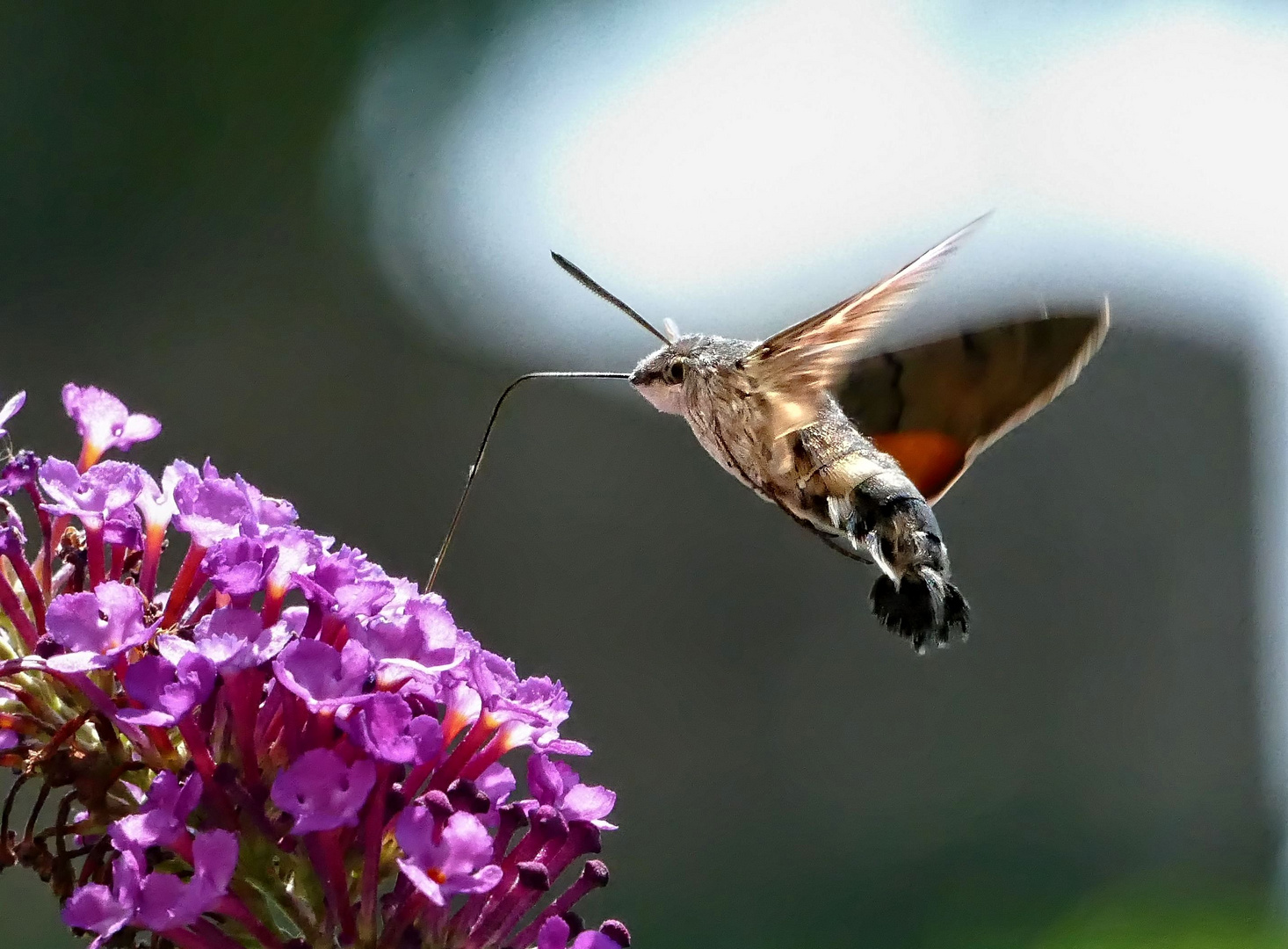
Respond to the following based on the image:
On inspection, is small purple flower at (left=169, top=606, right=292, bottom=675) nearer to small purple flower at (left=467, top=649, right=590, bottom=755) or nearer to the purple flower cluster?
the purple flower cluster

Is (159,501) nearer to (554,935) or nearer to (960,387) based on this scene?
(554,935)

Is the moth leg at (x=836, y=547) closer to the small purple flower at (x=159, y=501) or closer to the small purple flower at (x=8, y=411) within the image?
the small purple flower at (x=159, y=501)

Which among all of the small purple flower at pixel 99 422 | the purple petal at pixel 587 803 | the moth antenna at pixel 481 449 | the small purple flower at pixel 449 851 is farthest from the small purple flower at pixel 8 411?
the purple petal at pixel 587 803

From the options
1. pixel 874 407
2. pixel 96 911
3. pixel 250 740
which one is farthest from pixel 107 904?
pixel 874 407

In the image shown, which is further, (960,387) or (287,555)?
(960,387)

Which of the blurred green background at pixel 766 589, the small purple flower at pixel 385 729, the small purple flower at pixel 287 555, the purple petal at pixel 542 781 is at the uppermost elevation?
the small purple flower at pixel 287 555

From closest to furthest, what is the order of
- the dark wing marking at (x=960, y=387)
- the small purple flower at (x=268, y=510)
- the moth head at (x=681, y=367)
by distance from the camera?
the small purple flower at (x=268, y=510) < the moth head at (x=681, y=367) < the dark wing marking at (x=960, y=387)
